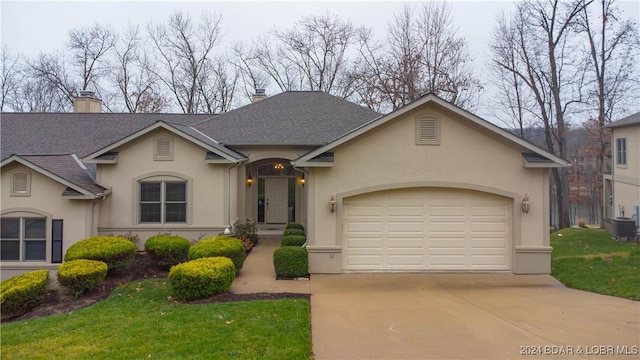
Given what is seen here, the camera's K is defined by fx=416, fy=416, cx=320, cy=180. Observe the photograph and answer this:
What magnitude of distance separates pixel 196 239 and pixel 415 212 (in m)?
7.33

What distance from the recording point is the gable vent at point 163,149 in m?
13.9

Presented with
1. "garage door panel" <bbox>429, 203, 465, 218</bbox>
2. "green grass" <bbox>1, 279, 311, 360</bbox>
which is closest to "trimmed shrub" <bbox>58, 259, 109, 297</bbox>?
"green grass" <bbox>1, 279, 311, 360</bbox>

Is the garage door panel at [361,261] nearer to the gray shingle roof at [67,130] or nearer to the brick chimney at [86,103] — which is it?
the gray shingle roof at [67,130]

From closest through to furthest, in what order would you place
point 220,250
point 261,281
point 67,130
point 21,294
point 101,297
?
point 21,294 → point 101,297 → point 261,281 → point 220,250 → point 67,130

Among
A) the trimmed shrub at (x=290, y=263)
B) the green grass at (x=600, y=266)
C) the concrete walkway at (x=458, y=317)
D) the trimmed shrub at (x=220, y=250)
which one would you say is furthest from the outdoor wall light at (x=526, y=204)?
the trimmed shrub at (x=220, y=250)

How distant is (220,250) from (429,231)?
17.8ft

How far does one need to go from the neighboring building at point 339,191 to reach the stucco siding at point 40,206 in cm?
3

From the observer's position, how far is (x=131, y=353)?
19.5ft

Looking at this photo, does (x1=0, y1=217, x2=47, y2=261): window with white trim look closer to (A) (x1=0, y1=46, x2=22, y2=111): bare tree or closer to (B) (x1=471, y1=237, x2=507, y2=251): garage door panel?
(B) (x1=471, y1=237, x2=507, y2=251): garage door panel

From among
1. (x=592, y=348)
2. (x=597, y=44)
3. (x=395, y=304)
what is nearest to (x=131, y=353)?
(x=395, y=304)

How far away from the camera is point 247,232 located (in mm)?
14828

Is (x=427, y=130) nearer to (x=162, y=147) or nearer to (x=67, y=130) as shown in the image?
(x=162, y=147)

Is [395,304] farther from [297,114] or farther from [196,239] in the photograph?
[297,114]

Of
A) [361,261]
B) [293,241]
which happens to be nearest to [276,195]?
[293,241]
